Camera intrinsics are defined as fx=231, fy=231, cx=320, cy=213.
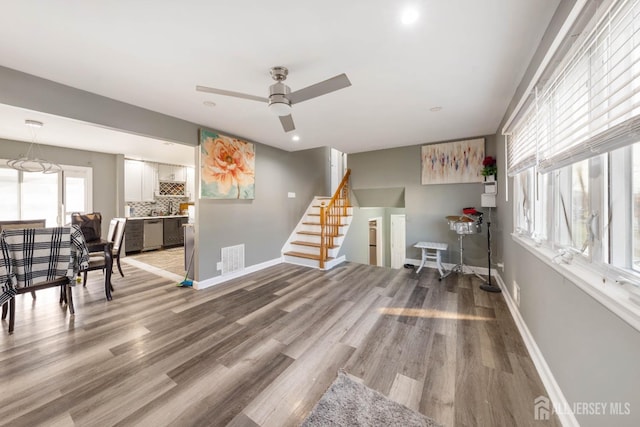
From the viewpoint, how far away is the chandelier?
10.8 ft

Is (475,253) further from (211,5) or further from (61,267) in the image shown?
(61,267)

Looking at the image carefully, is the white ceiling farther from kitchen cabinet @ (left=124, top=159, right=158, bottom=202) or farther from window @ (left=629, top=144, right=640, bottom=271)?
kitchen cabinet @ (left=124, top=159, right=158, bottom=202)

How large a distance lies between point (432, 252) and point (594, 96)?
3811 millimetres

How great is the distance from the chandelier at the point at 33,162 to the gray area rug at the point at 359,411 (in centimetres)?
483

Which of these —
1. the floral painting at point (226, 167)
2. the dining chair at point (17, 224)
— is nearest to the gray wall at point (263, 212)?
the floral painting at point (226, 167)

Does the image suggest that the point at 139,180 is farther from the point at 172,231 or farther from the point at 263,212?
the point at 263,212

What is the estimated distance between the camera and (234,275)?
3908mm

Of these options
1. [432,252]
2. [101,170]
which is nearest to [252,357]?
[432,252]

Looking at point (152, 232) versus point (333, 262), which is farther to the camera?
point (152, 232)

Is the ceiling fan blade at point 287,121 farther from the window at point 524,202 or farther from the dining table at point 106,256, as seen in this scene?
→ the dining table at point 106,256

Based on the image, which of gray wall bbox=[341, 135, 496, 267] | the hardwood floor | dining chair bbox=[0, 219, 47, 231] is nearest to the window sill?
the hardwood floor

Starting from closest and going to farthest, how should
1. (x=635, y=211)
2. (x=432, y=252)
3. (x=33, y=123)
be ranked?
(x=635, y=211) → (x=33, y=123) → (x=432, y=252)

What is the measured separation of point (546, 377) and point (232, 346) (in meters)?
2.33

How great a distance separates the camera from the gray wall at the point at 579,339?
85cm
